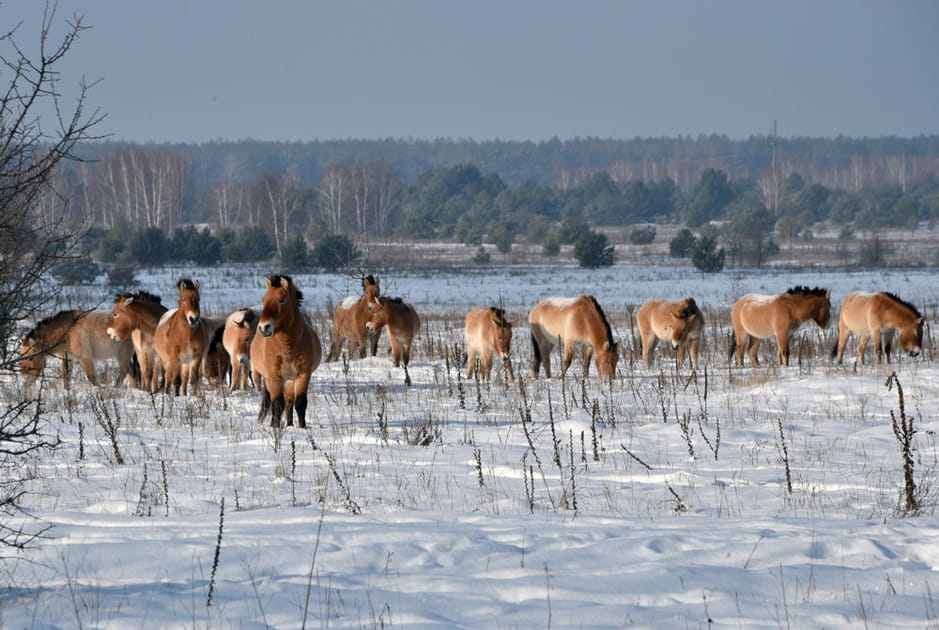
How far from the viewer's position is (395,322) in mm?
17797

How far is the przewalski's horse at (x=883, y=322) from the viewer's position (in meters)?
17.8

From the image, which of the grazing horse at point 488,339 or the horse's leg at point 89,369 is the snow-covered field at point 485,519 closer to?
the horse's leg at point 89,369

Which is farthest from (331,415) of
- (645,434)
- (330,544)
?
(330,544)

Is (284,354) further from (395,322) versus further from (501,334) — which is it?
(395,322)

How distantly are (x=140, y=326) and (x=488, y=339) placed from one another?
5620mm

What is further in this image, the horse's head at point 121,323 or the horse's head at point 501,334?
the horse's head at point 501,334

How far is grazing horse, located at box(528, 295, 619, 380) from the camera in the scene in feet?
50.7

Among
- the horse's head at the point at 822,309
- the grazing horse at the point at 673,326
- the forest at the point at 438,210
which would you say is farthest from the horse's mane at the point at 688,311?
the forest at the point at 438,210

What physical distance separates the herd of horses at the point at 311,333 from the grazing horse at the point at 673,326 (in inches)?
1.0

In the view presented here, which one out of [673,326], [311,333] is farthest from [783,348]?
[311,333]

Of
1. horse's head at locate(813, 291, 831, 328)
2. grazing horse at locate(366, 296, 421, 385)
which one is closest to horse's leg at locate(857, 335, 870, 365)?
horse's head at locate(813, 291, 831, 328)

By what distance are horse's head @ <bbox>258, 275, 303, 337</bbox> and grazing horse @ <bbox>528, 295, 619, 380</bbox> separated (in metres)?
5.86

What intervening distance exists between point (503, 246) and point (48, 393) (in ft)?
204

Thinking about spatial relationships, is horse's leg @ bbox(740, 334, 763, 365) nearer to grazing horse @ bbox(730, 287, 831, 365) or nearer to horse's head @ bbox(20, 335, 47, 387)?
grazing horse @ bbox(730, 287, 831, 365)
